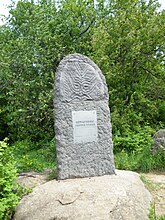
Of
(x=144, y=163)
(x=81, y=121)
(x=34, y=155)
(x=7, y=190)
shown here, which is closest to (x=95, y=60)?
(x=34, y=155)

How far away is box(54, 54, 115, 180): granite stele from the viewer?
199 inches

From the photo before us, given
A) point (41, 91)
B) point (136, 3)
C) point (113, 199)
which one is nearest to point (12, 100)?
point (41, 91)

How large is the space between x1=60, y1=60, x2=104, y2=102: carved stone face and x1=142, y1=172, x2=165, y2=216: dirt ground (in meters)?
1.71

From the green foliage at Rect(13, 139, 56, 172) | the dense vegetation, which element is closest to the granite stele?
the green foliage at Rect(13, 139, 56, 172)

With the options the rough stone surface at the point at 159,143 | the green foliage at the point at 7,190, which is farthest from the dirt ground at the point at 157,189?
the green foliage at the point at 7,190

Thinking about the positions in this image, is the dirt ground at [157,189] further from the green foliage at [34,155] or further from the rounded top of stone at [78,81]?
the green foliage at [34,155]

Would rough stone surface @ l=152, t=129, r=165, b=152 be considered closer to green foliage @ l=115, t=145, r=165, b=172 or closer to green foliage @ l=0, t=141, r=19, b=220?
green foliage @ l=115, t=145, r=165, b=172

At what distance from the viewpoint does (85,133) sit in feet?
16.9

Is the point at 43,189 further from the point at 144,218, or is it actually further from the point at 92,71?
the point at 92,71

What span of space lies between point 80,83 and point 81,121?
610 mm

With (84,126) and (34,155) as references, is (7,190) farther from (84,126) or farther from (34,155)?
(34,155)

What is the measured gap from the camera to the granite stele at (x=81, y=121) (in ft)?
16.6

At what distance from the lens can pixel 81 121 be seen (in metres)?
5.16

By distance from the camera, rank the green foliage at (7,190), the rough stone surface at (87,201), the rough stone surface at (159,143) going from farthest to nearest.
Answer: the rough stone surface at (159,143)
the green foliage at (7,190)
the rough stone surface at (87,201)
